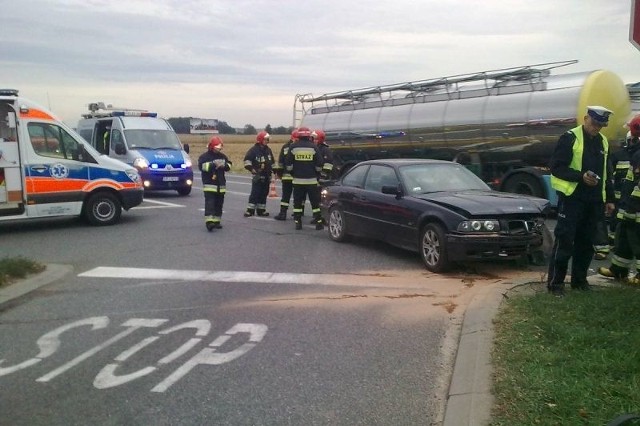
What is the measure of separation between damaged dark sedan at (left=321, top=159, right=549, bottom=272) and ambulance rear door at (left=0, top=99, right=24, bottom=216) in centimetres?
579

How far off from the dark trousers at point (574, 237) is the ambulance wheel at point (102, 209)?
949 cm

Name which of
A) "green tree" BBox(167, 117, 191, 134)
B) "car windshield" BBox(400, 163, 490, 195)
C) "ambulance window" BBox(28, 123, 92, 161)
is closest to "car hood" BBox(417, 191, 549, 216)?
"car windshield" BBox(400, 163, 490, 195)

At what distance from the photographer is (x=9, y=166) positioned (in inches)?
476

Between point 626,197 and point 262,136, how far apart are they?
8.64m

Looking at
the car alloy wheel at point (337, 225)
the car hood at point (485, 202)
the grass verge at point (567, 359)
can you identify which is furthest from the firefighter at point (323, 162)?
the grass verge at point (567, 359)

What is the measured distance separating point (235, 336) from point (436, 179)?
4.80 meters

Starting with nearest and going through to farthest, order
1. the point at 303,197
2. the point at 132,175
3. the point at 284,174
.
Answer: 1. the point at 303,197
2. the point at 284,174
3. the point at 132,175

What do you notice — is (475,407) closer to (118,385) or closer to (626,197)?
(118,385)

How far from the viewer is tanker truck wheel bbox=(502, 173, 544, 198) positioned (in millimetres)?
13844

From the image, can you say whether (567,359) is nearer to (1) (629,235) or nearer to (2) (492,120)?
(1) (629,235)

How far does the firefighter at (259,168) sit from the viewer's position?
14.5 m

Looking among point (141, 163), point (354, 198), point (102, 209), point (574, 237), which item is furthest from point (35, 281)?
point (141, 163)

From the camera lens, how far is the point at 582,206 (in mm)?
6848

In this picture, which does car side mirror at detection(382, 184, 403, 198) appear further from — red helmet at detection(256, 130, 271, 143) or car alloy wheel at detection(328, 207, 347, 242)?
red helmet at detection(256, 130, 271, 143)
